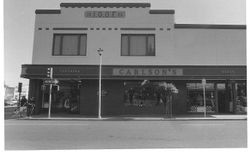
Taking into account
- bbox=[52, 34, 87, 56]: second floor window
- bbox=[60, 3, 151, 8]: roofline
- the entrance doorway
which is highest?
bbox=[60, 3, 151, 8]: roofline

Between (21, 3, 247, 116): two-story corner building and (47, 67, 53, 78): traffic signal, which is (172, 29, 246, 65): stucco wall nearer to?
(21, 3, 247, 116): two-story corner building

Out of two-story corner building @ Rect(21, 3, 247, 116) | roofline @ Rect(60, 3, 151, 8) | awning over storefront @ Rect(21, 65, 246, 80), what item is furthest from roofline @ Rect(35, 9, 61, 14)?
awning over storefront @ Rect(21, 65, 246, 80)

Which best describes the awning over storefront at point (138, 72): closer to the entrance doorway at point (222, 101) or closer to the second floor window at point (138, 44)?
the second floor window at point (138, 44)

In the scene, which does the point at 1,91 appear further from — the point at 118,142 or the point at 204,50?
the point at 204,50

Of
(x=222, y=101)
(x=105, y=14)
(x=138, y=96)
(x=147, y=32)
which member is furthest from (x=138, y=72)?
(x=222, y=101)

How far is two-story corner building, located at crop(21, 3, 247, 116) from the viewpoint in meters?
19.6

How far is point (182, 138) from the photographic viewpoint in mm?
8680

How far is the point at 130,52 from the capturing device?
20562mm

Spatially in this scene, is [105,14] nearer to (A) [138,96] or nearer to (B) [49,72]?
(B) [49,72]

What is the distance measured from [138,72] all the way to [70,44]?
6977mm

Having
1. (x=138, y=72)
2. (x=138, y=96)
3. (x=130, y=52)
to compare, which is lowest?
(x=138, y=96)

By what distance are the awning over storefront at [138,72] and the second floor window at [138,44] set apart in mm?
2408

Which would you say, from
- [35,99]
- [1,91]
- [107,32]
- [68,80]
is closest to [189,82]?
[107,32]

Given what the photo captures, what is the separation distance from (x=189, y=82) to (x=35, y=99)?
1360 cm
